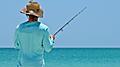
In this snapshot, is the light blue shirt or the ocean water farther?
the ocean water

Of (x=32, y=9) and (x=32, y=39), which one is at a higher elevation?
(x=32, y=9)

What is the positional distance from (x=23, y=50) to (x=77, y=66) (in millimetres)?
→ 23650

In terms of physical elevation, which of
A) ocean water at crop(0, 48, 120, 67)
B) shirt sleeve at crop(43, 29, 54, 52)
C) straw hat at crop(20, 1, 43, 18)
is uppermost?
straw hat at crop(20, 1, 43, 18)

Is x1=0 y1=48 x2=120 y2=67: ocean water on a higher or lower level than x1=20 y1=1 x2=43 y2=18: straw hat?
lower

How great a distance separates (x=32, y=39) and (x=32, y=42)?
0.03 m

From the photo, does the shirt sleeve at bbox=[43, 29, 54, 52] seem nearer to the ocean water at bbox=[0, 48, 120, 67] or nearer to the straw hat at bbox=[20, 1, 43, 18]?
the straw hat at bbox=[20, 1, 43, 18]

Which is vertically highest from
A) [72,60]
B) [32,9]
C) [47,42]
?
[32,9]

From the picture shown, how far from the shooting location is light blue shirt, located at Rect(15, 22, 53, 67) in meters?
5.43

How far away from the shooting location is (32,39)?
5.46m

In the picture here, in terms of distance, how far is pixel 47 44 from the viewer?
5469 mm

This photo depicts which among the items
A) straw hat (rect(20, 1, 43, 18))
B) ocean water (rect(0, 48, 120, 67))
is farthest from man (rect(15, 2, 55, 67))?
ocean water (rect(0, 48, 120, 67))

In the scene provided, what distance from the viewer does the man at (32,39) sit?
5418mm

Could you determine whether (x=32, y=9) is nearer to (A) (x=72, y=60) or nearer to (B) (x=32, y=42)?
(B) (x=32, y=42)

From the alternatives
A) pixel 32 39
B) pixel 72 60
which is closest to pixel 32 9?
pixel 32 39
